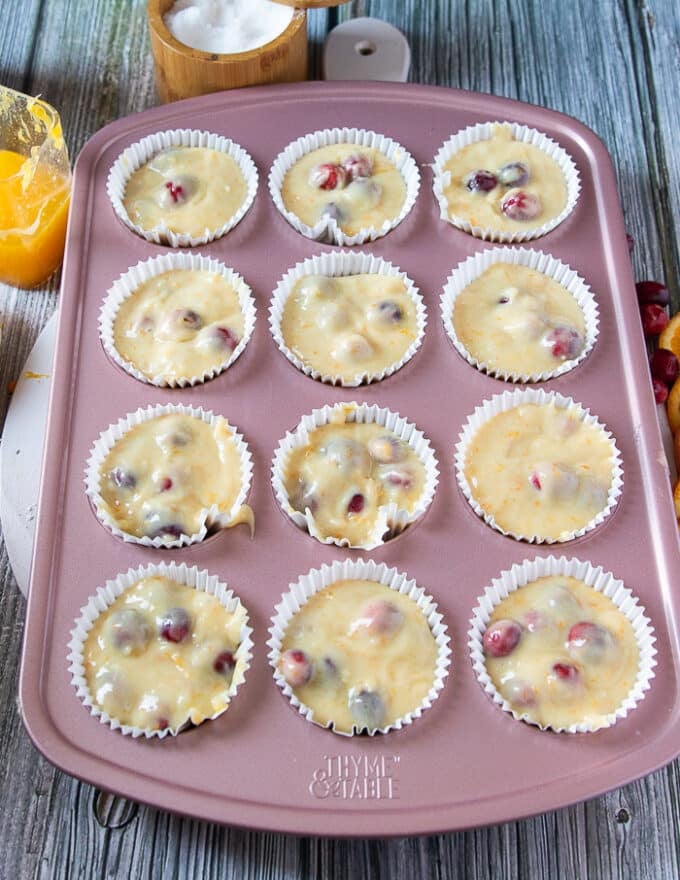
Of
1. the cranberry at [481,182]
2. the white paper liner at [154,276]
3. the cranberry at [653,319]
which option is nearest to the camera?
the white paper liner at [154,276]

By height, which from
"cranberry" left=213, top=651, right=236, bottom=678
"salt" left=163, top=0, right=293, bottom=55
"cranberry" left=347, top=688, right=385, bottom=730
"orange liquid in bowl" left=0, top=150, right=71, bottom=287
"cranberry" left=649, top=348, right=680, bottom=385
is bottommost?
"cranberry" left=347, top=688, right=385, bottom=730

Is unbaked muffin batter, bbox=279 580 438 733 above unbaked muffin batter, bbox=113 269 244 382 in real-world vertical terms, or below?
below

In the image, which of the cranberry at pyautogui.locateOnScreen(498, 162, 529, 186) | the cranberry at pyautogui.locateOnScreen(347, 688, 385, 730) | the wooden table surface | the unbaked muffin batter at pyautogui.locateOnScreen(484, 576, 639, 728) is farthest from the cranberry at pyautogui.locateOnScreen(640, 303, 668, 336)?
the cranberry at pyautogui.locateOnScreen(347, 688, 385, 730)

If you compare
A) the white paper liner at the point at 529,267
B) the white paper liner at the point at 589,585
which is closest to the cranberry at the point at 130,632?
the white paper liner at the point at 589,585

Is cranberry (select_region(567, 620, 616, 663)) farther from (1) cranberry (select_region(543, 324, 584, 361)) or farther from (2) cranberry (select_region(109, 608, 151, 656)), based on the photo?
(2) cranberry (select_region(109, 608, 151, 656))

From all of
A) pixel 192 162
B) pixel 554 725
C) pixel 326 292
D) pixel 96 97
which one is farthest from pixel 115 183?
pixel 554 725

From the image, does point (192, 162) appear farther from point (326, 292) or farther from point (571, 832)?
point (571, 832)

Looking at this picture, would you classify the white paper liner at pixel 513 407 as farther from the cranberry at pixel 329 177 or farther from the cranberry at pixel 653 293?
the cranberry at pixel 329 177
